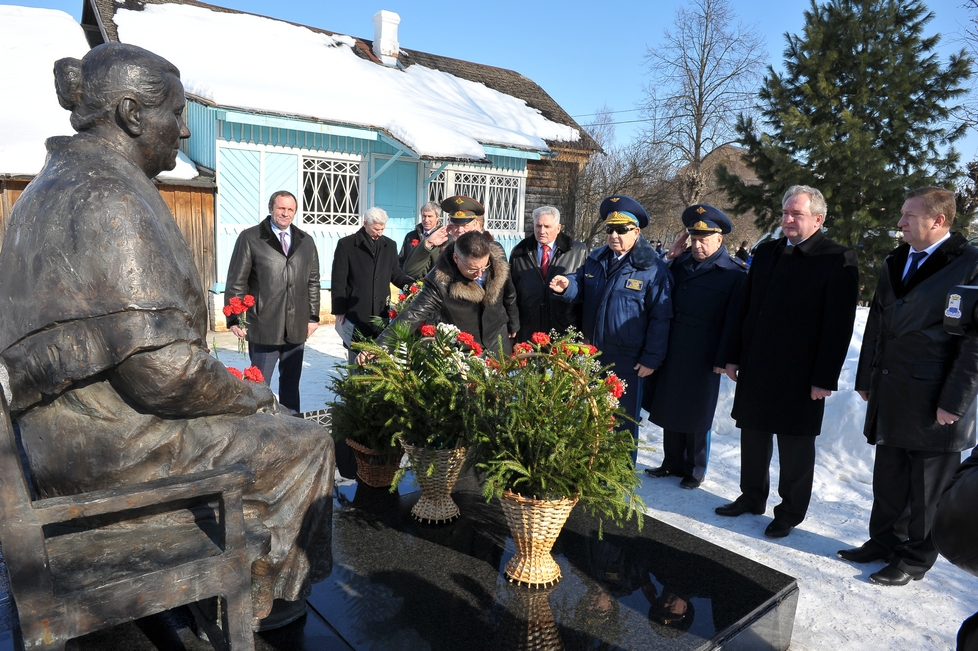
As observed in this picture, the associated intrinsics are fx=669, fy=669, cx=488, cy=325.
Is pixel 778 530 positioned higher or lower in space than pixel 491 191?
lower

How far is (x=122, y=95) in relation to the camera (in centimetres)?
195

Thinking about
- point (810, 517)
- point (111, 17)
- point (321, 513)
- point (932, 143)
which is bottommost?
point (810, 517)

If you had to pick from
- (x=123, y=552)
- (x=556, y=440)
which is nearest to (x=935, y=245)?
(x=556, y=440)

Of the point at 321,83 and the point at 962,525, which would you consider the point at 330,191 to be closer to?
the point at 321,83

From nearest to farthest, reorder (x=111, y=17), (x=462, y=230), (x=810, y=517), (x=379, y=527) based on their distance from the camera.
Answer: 1. (x=379, y=527)
2. (x=810, y=517)
3. (x=462, y=230)
4. (x=111, y=17)

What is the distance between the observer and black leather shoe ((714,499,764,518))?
4344 mm

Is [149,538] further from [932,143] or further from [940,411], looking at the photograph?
[932,143]

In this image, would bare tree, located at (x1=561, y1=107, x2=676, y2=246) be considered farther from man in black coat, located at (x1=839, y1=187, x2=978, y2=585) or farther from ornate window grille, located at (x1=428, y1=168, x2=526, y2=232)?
man in black coat, located at (x1=839, y1=187, x2=978, y2=585)

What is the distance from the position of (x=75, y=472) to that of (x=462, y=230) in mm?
4074

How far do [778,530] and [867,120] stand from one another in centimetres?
1008

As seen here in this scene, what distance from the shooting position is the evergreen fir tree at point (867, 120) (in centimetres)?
1093

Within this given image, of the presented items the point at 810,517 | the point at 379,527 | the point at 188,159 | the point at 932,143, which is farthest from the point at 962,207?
the point at 188,159

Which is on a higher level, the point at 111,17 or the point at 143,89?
the point at 111,17

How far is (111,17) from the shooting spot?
12086 mm
